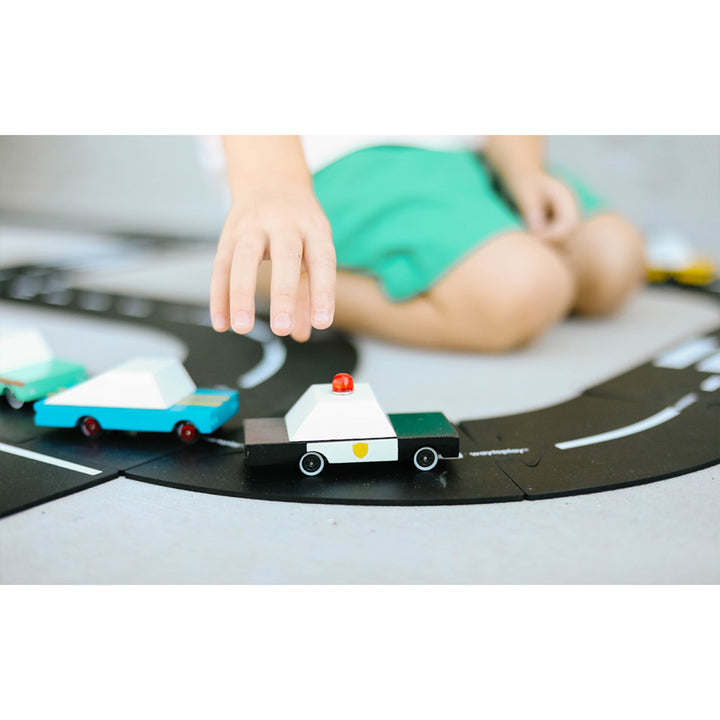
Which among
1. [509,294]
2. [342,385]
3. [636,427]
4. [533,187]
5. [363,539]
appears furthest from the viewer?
[533,187]

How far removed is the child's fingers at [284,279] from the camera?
0.63m

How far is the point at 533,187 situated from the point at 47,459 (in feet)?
2.63

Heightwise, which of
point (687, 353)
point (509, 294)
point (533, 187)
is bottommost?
point (687, 353)

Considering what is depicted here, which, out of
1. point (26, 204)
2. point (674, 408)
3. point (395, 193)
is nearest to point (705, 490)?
point (674, 408)

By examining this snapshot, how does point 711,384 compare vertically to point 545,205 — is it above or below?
below

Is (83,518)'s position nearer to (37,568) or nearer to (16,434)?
(37,568)

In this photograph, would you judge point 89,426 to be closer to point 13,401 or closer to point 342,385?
point 13,401

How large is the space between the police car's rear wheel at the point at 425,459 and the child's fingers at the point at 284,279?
15 centimetres

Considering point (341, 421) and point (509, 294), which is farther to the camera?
point (509, 294)

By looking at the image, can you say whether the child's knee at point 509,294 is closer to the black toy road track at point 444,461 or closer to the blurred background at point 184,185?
the black toy road track at point 444,461

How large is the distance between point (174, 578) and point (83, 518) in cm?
11

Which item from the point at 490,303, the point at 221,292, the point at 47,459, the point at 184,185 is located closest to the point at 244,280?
the point at 221,292

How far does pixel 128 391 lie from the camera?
75 cm

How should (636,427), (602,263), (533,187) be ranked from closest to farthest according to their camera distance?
(636,427) → (533,187) → (602,263)
